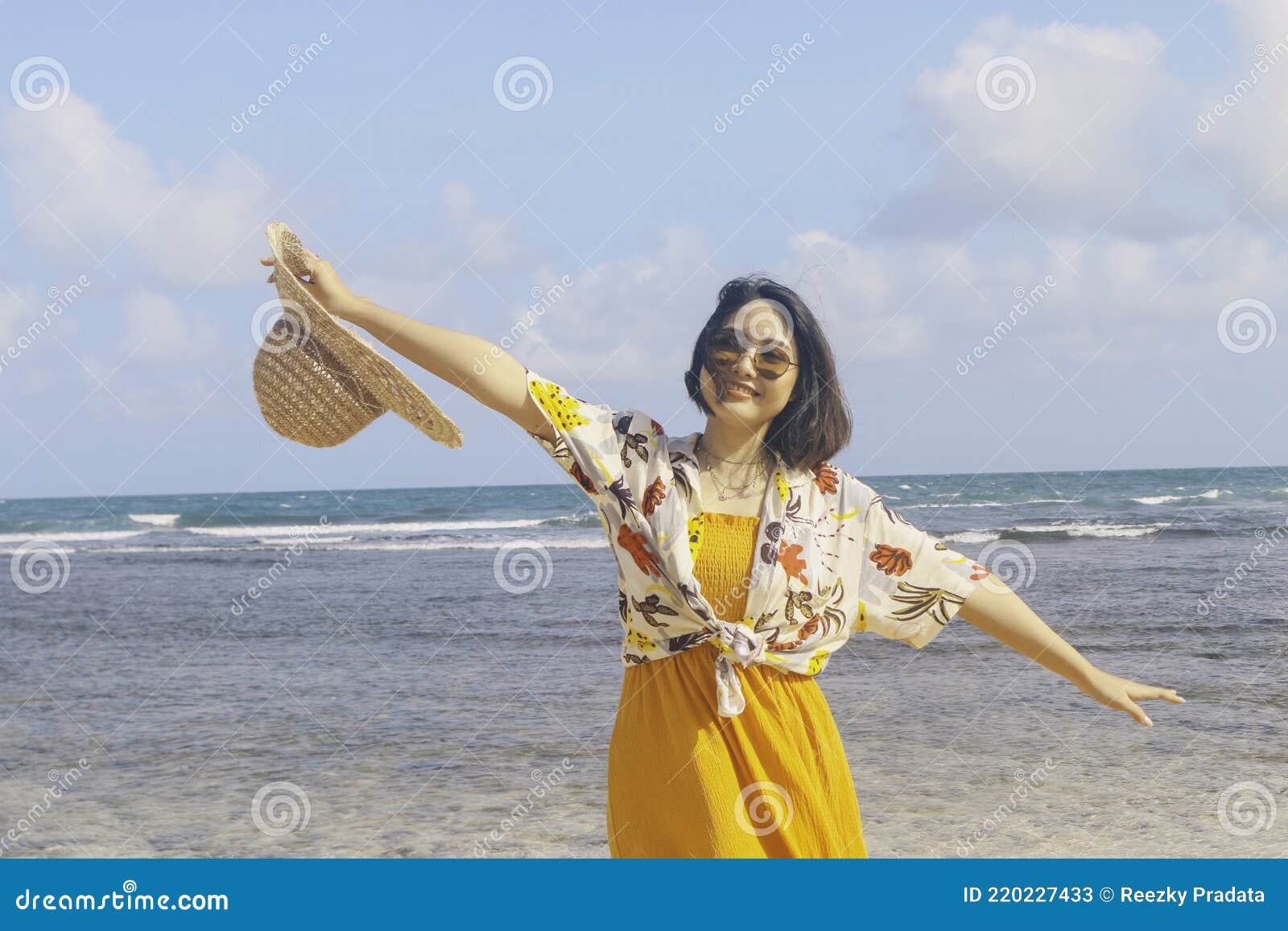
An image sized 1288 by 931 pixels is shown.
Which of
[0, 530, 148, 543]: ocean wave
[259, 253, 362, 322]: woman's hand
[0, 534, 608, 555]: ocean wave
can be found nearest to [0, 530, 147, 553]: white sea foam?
[0, 530, 148, 543]: ocean wave

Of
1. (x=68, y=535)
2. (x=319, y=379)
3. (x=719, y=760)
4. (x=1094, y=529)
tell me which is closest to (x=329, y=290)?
(x=319, y=379)

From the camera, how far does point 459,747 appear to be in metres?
7.22

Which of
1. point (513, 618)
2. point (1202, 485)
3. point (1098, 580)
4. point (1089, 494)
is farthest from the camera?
point (1202, 485)

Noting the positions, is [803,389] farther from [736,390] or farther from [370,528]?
[370,528]

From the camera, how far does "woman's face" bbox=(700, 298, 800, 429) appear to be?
8.27ft

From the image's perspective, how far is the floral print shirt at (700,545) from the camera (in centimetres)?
248

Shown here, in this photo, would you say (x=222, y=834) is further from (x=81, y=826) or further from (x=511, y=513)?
(x=511, y=513)

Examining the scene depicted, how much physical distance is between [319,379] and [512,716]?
558cm

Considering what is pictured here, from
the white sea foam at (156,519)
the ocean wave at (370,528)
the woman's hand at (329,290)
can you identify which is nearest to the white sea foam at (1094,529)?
the ocean wave at (370,528)

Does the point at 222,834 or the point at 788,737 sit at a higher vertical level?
the point at 222,834

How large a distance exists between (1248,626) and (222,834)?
8.84 meters

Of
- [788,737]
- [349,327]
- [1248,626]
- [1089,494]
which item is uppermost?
A: [1089,494]

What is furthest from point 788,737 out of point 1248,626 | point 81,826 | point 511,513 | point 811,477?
point 511,513

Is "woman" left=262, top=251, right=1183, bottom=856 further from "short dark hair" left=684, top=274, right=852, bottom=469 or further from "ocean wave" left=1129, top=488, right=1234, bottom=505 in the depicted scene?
"ocean wave" left=1129, top=488, right=1234, bottom=505
